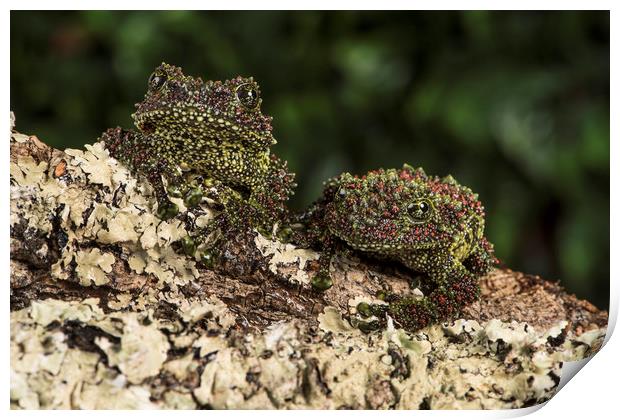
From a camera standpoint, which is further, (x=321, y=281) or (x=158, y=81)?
(x=321, y=281)

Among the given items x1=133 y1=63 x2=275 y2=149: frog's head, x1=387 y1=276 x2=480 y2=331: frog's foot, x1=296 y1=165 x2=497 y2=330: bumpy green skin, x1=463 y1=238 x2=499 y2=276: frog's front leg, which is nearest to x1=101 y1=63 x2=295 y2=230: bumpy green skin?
x1=133 y1=63 x2=275 y2=149: frog's head

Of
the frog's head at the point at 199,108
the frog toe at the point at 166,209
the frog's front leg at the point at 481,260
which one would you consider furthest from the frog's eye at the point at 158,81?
the frog's front leg at the point at 481,260

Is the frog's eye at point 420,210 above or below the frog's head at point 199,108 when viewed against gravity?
below

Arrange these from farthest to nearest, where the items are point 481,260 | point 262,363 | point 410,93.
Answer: point 410,93 < point 481,260 < point 262,363

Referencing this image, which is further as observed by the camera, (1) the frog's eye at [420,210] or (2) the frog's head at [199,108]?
(1) the frog's eye at [420,210]

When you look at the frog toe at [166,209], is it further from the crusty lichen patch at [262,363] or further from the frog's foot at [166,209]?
the crusty lichen patch at [262,363]

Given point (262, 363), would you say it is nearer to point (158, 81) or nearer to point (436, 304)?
point (436, 304)

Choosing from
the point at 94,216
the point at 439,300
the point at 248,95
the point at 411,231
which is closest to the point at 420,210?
the point at 411,231
